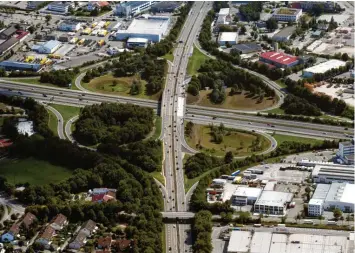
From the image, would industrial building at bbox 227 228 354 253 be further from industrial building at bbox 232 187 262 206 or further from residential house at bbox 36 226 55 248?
residential house at bbox 36 226 55 248

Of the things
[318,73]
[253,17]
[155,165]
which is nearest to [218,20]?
[253,17]

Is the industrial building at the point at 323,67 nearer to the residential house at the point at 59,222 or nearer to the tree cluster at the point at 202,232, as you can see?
the tree cluster at the point at 202,232

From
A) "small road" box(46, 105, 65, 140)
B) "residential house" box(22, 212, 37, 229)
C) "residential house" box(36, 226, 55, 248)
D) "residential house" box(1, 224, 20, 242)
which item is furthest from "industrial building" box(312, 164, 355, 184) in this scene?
"residential house" box(1, 224, 20, 242)

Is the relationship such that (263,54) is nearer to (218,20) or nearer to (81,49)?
(218,20)

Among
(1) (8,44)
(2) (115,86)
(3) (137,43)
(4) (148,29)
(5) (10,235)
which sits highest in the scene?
(4) (148,29)

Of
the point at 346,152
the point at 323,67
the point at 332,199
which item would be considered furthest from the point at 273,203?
Result: the point at 323,67

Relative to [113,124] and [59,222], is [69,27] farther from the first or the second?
[59,222]

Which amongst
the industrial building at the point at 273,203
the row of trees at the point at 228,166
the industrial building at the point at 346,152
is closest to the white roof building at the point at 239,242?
the row of trees at the point at 228,166
